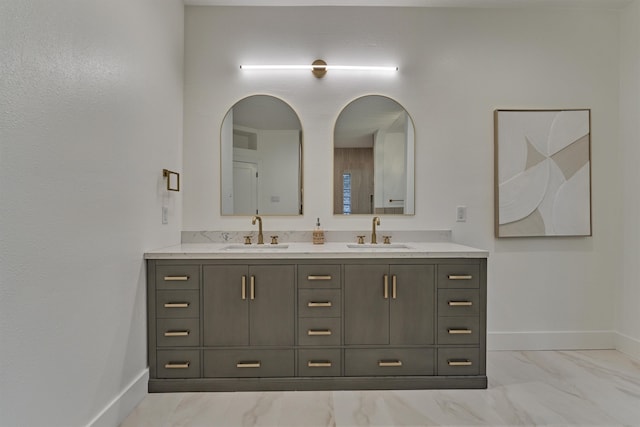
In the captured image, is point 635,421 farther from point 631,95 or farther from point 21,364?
point 21,364

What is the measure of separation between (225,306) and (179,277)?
328 millimetres

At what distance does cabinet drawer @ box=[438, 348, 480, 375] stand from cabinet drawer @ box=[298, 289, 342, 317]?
70 cm

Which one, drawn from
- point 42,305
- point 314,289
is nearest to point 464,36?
point 314,289

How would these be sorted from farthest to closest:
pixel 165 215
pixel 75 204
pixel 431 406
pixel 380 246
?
1. pixel 380 246
2. pixel 165 215
3. pixel 431 406
4. pixel 75 204

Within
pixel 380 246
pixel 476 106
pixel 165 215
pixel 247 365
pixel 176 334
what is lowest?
pixel 247 365

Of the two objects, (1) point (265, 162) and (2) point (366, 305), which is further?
→ (1) point (265, 162)

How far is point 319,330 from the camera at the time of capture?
2.03m

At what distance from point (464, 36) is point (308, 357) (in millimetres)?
2679

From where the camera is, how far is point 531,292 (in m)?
2.65

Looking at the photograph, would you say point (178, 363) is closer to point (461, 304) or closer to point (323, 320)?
A: point (323, 320)

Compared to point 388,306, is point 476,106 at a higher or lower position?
higher

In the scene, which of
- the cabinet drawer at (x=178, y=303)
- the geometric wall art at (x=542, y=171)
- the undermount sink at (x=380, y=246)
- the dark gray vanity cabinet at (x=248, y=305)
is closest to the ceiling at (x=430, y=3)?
the geometric wall art at (x=542, y=171)

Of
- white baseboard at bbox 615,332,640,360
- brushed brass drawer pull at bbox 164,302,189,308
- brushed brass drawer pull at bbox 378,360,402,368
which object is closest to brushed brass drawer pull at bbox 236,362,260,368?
brushed brass drawer pull at bbox 164,302,189,308

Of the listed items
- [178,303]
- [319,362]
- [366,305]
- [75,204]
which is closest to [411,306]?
[366,305]
